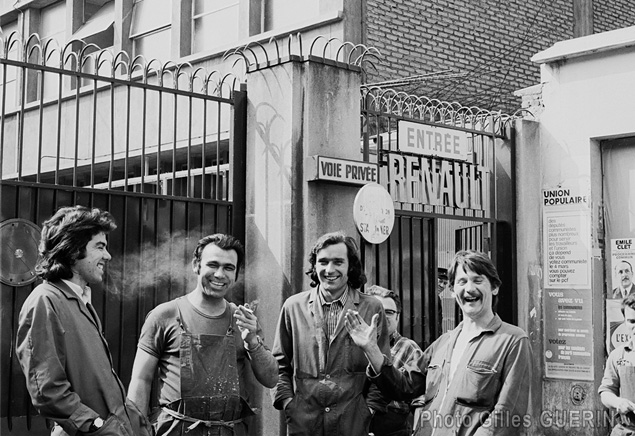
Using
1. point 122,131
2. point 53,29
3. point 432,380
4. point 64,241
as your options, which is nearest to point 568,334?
point 432,380

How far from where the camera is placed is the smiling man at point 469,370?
14.7 ft

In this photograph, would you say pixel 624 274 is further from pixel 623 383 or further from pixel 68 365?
pixel 68 365

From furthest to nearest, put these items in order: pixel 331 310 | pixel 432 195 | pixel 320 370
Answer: pixel 432 195, pixel 331 310, pixel 320 370

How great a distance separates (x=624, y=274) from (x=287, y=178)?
162 inches

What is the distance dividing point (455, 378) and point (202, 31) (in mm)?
10096

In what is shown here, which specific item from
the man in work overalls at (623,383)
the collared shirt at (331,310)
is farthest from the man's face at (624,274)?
the collared shirt at (331,310)

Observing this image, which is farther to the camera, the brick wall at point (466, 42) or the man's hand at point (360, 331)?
the brick wall at point (466, 42)

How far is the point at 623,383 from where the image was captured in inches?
229

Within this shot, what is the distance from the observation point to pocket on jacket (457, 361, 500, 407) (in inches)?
177

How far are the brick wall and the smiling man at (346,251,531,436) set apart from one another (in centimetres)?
670

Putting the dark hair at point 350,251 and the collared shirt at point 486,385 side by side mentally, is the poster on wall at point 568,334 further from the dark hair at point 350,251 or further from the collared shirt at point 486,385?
the collared shirt at point 486,385

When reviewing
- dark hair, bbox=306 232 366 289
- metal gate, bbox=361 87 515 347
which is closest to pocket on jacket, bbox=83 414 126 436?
dark hair, bbox=306 232 366 289

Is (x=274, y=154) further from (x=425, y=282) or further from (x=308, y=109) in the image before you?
(x=425, y=282)

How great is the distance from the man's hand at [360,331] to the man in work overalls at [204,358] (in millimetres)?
503
